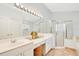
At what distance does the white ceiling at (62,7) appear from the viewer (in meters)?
1.27

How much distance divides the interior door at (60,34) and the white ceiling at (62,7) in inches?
8.2

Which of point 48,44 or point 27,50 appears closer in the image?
point 27,50

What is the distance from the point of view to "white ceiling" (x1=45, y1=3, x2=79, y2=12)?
127 centimetres

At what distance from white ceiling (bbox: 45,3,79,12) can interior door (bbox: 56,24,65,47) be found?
0.68 feet

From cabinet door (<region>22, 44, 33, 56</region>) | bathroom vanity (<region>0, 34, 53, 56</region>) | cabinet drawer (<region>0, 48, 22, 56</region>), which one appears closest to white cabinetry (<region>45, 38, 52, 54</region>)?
bathroom vanity (<region>0, 34, 53, 56</region>)

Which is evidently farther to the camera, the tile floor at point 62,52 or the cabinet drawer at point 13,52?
the tile floor at point 62,52

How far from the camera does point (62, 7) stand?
131 centimetres

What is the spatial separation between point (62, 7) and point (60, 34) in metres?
0.35

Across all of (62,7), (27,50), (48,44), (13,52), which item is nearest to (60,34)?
(48,44)

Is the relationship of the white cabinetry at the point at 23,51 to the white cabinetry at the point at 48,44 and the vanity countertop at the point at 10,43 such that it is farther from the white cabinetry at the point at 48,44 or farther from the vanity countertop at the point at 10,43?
the white cabinetry at the point at 48,44

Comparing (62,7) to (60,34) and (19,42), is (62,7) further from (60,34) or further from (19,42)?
(19,42)

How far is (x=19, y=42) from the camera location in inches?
51.3

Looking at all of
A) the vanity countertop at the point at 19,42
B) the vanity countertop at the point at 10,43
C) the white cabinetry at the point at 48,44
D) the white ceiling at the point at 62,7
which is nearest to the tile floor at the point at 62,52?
the white cabinetry at the point at 48,44

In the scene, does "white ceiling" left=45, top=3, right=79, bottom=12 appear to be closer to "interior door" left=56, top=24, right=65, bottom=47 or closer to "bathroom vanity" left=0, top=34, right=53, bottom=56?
"interior door" left=56, top=24, right=65, bottom=47
